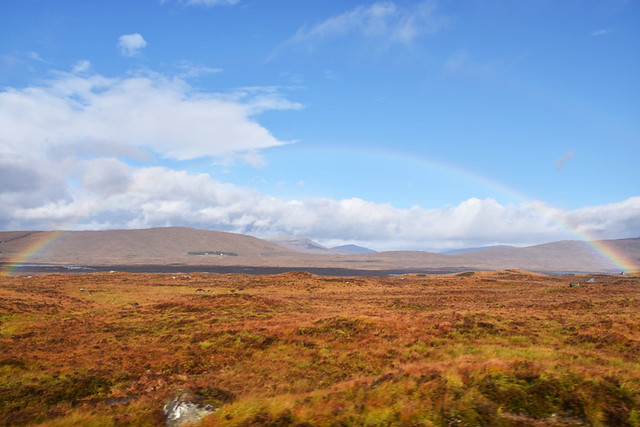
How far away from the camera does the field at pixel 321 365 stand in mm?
11359

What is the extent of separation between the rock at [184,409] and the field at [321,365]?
43 centimetres

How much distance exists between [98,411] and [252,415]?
675 cm

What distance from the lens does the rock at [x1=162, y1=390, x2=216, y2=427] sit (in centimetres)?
1176

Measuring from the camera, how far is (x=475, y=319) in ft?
97.1

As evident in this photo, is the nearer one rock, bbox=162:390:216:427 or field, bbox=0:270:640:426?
field, bbox=0:270:640:426

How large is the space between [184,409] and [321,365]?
9.52 m

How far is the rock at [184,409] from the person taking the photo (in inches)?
463

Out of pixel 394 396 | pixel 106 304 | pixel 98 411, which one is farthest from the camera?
pixel 106 304

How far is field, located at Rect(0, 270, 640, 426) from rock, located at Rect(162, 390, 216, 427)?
0.43 metres

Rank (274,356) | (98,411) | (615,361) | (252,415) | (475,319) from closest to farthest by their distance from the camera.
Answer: (252,415)
(98,411)
(615,361)
(274,356)
(475,319)

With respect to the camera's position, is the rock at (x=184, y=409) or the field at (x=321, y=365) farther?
the rock at (x=184, y=409)

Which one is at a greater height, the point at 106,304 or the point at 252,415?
the point at 252,415

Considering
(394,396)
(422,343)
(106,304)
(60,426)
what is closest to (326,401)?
(394,396)

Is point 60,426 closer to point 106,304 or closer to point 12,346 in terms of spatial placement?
point 12,346
